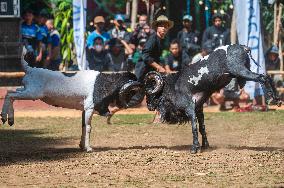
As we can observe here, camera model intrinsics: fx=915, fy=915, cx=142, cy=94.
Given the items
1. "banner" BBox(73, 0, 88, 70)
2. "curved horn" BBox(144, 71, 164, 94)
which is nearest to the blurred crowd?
"banner" BBox(73, 0, 88, 70)

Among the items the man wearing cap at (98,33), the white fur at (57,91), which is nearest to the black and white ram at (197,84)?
the white fur at (57,91)

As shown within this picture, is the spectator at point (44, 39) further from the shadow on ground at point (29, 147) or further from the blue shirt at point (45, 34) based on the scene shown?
the shadow on ground at point (29, 147)

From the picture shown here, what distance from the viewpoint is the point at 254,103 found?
66.2 ft

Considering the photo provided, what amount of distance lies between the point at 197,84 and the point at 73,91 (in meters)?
1.67

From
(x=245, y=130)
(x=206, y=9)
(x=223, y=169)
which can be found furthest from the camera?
(x=206, y=9)

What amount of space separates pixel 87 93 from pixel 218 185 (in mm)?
3410

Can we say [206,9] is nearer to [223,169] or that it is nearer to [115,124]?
[115,124]

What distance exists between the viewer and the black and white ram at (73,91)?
39.9 feet

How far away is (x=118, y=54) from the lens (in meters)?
21.9

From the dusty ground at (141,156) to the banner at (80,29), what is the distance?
320cm

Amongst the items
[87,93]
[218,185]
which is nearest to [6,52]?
[87,93]

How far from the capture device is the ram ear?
12.5m

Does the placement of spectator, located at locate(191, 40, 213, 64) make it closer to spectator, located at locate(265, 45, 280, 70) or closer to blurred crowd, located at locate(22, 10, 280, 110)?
blurred crowd, located at locate(22, 10, 280, 110)

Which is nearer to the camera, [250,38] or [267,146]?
[267,146]
